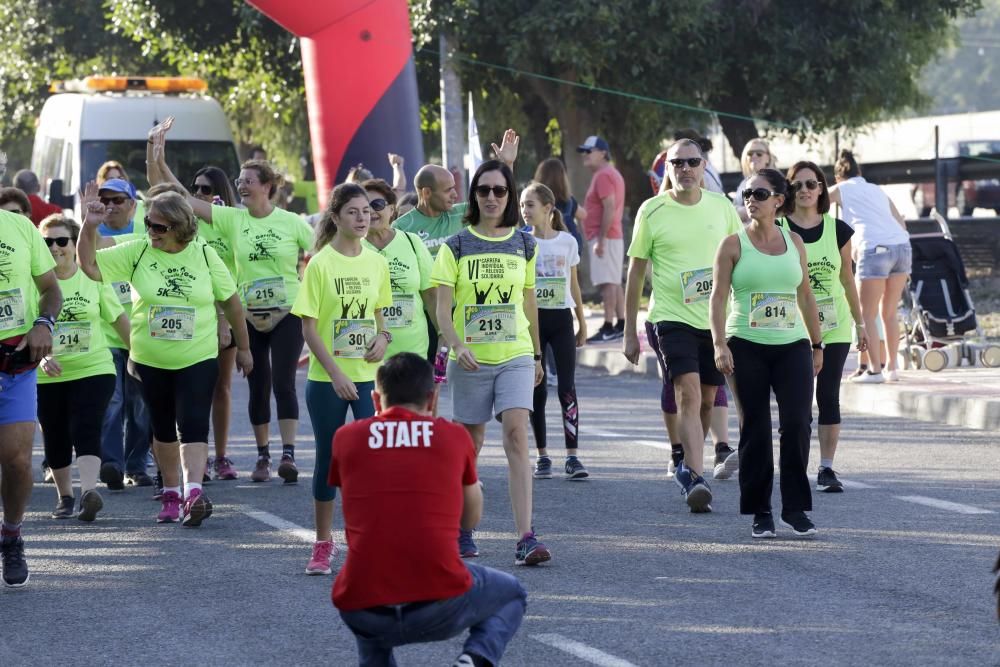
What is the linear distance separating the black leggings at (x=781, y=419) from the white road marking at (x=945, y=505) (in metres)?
1.14

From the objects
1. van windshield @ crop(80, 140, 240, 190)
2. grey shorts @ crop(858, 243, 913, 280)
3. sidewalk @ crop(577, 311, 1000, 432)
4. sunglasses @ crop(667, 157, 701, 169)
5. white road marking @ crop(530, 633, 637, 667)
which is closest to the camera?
white road marking @ crop(530, 633, 637, 667)

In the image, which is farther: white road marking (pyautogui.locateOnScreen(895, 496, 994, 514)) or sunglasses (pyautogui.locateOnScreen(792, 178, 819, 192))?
sunglasses (pyautogui.locateOnScreen(792, 178, 819, 192))

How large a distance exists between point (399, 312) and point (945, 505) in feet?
9.97

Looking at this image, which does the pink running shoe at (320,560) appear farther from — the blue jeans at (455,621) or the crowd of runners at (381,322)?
the blue jeans at (455,621)

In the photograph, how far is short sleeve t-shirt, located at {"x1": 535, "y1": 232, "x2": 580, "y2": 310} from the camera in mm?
11227

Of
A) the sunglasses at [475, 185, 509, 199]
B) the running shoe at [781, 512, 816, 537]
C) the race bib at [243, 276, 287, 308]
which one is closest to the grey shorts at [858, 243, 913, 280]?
the race bib at [243, 276, 287, 308]

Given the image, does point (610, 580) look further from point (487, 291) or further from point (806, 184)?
point (806, 184)

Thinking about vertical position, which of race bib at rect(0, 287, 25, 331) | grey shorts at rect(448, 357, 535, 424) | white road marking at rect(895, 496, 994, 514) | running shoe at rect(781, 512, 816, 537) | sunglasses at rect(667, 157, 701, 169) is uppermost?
sunglasses at rect(667, 157, 701, 169)

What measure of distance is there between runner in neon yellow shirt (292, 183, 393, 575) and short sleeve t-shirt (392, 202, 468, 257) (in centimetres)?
215

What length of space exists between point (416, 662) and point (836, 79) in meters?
19.9

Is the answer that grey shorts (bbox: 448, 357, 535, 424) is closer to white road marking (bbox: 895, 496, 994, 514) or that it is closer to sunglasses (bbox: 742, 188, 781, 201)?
sunglasses (bbox: 742, 188, 781, 201)

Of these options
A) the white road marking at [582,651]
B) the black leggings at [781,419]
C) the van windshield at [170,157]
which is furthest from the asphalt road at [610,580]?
the van windshield at [170,157]

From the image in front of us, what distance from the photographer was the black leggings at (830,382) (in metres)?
10.1

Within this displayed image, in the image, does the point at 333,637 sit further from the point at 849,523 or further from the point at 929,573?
the point at 849,523
